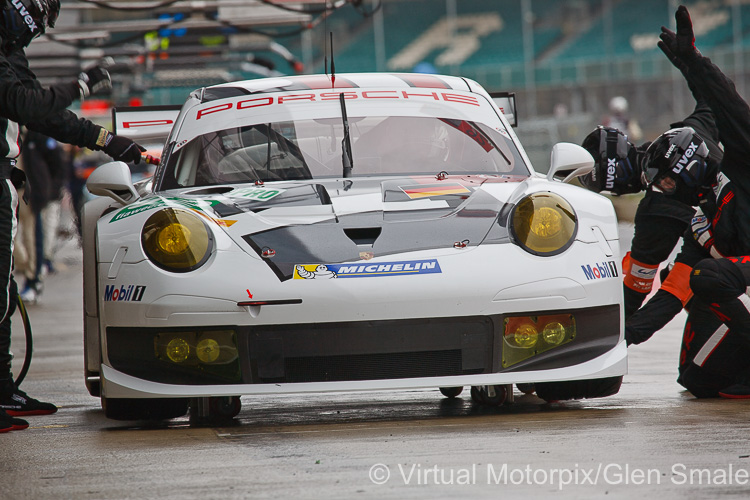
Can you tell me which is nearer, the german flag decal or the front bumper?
the front bumper

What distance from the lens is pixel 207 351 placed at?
3.93 m

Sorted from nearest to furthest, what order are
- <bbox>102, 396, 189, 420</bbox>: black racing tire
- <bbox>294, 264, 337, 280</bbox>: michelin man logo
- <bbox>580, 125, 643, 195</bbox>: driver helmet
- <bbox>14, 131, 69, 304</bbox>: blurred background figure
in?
<bbox>294, 264, 337, 280</bbox>: michelin man logo, <bbox>102, 396, 189, 420</bbox>: black racing tire, <bbox>580, 125, 643, 195</bbox>: driver helmet, <bbox>14, 131, 69, 304</bbox>: blurred background figure

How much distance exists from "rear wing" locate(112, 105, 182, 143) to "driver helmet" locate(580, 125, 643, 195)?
7.59ft

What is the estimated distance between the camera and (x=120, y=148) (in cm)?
Answer: 547

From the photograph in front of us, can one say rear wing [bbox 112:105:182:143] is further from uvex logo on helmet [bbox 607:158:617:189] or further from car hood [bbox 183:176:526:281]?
uvex logo on helmet [bbox 607:158:617:189]

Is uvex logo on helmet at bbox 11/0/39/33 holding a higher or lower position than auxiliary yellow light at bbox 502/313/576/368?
higher

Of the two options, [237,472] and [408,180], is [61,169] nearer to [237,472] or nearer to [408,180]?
[408,180]

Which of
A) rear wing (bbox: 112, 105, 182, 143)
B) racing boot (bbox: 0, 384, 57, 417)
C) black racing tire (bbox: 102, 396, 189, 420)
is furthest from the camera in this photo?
rear wing (bbox: 112, 105, 182, 143)

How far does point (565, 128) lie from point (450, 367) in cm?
2671

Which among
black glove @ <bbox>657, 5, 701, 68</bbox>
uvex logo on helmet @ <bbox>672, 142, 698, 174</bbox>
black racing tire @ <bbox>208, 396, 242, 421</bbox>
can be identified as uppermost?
black glove @ <bbox>657, 5, 701, 68</bbox>

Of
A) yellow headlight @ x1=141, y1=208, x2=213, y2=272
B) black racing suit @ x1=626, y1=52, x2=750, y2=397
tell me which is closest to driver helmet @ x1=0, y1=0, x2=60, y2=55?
yellow headlight @ x1=141, y1=208, x2=213, y2=272

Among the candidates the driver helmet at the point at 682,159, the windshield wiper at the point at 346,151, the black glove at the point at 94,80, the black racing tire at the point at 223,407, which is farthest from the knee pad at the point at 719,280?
Result: the black glove at the point at 94,80

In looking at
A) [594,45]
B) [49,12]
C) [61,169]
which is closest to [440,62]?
[594,45]

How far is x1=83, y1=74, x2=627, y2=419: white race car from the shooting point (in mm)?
3873
